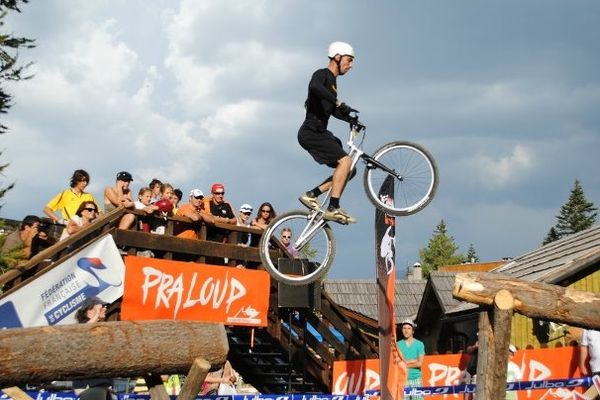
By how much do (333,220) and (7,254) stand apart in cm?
391

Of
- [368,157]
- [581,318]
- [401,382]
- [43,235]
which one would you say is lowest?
[401,382]

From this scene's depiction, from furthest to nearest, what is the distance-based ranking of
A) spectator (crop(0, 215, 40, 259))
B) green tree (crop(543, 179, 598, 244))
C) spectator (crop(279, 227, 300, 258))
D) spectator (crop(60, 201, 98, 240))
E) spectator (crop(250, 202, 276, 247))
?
green tree (crop(543, 179, 598, 244)) → spectator (crop(250, 202, 276, 247)) → spectator (crop(60, 201, 98, 240)) → spectator (crop(0, 215, 40, 259)) → spectator (crop(279, 227, 300, 258))

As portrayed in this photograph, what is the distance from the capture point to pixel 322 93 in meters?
8.86

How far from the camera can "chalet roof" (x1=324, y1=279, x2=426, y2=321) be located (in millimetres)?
31031

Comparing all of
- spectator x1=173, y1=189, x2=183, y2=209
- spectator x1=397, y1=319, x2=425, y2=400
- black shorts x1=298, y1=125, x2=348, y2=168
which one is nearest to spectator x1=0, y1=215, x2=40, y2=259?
spectator x1=173, y1=189, x2=183, y2=209

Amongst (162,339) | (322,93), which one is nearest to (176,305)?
(322,93)

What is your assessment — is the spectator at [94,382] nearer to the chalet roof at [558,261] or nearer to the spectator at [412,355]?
the spectator at [412,355]

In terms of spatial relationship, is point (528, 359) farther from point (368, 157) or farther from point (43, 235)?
point (43, 235)

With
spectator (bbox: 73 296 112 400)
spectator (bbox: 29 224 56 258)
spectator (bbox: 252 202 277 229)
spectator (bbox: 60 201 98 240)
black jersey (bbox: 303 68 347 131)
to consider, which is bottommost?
spectator (bbox: 73 296 112 400)

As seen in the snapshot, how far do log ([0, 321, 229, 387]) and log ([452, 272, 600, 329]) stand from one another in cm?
218

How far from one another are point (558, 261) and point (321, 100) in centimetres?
1142

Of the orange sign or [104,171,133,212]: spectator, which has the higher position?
[104,171,133,212]: spectator

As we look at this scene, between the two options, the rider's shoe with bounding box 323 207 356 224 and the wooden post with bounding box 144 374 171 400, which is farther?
the rider's shoe with bounding box 323 207 356 224

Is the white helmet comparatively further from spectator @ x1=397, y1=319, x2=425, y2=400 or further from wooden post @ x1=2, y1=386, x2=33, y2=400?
wooden post @ x1=2, y1=386, x2=33, y2=400
